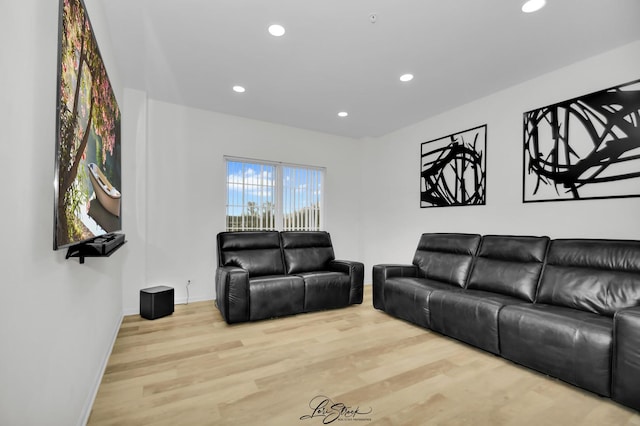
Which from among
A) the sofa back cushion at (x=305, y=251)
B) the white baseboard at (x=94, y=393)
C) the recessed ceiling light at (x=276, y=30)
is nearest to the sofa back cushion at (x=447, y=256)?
the sofa back cushion at (x=305, y=251)

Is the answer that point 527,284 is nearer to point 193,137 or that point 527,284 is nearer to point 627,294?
point 627,294

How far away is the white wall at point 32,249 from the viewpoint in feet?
2.74

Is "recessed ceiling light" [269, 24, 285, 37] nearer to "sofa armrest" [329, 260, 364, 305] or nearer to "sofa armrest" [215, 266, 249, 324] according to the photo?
"sofa armrest" [215, 266, 249, 324]

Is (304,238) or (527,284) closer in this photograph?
(527,284)

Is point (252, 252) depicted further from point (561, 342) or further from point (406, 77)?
point (561, 342)

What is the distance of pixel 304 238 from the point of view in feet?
13.8

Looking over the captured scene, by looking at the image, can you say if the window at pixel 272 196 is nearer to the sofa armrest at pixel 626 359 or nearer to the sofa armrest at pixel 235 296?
the sofa armrest at pixel 235 296

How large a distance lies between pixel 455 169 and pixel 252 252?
114 inches

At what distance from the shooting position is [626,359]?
173cm

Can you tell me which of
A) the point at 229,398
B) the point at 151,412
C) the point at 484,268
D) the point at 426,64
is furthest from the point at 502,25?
the point at 151,412

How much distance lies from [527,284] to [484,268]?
0.42 metres

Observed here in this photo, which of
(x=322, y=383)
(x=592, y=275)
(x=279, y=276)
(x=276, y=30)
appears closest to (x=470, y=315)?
(x=592, y=275)

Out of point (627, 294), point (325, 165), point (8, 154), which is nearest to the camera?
point (8, 154)

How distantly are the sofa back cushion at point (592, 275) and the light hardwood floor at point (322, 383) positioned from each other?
26.8 inches
